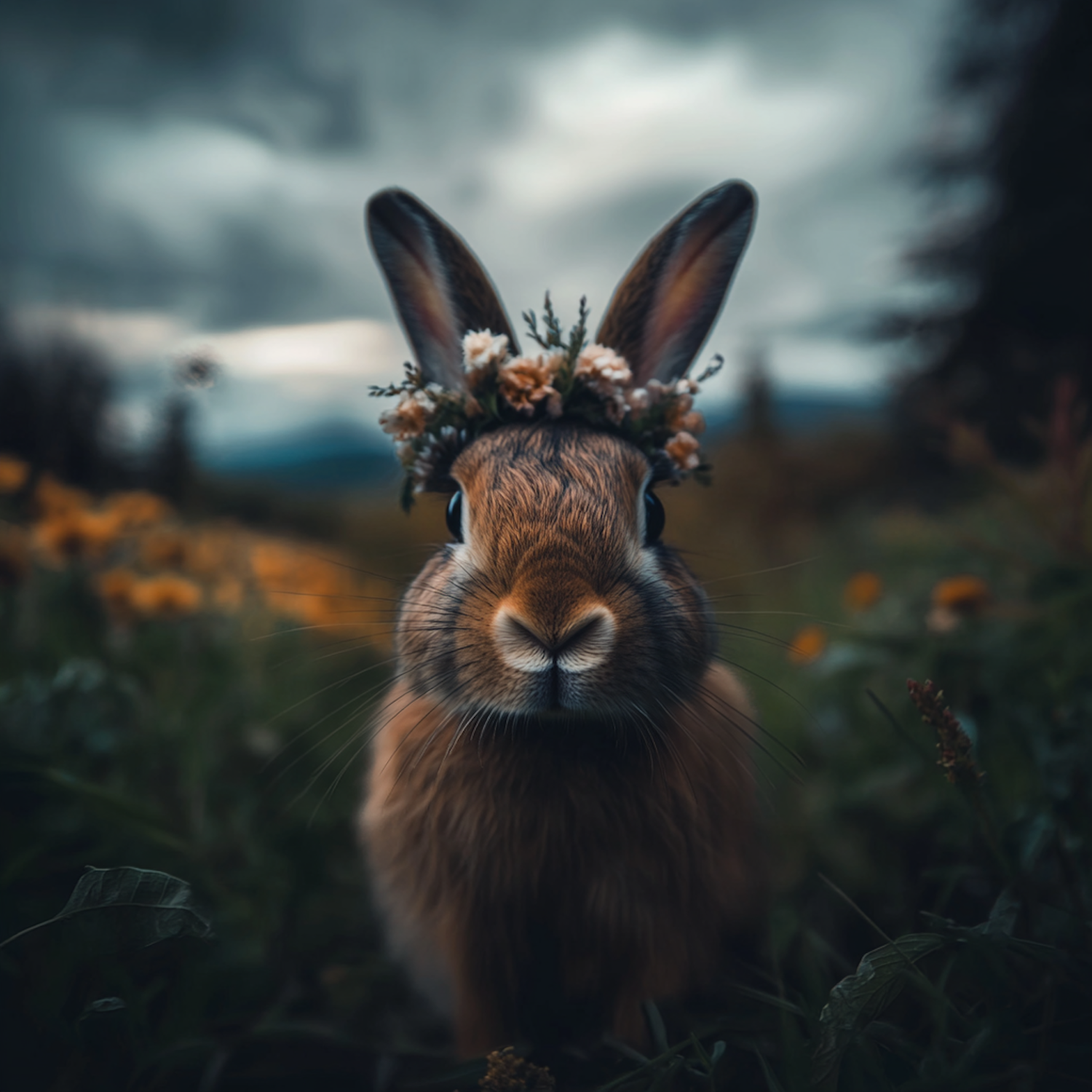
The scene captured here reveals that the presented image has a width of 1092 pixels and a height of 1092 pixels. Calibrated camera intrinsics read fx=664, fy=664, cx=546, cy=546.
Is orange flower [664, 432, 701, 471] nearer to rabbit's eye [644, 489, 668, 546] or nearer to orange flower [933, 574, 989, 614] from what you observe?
rabbit's eye [644, 489, 668, 546]

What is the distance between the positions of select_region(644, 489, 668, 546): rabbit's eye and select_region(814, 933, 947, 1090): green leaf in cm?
82

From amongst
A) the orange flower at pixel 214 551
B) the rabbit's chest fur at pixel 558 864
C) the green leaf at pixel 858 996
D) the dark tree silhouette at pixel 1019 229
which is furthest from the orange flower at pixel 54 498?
the dark tree silhouette at pixel 1019 229

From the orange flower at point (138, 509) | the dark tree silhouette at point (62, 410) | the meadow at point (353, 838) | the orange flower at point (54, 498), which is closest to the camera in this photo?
the meadow at point (353, 838)

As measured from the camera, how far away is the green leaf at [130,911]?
1068 millimetres

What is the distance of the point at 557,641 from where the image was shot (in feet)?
3.67

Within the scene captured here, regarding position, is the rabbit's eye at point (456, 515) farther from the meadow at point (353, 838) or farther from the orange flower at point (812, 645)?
the orange flower at point (812, 645)

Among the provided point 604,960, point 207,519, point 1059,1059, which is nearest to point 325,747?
point 604,960

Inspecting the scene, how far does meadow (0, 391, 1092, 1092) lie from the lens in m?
1.08

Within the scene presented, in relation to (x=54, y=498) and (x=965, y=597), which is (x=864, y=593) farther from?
(x=54, y=498)

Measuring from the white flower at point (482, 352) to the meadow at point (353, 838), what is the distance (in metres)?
0.43

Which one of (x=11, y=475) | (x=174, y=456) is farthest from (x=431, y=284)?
(x=11, y=475)

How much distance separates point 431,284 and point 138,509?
185 centimetres

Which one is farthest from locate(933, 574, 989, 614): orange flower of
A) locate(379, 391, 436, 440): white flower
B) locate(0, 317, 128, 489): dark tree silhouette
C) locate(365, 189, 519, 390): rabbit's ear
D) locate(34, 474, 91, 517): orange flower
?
locate(0, 317, 128, 489): dark tree silhouette

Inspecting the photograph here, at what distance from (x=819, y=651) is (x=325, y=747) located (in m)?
2.03
